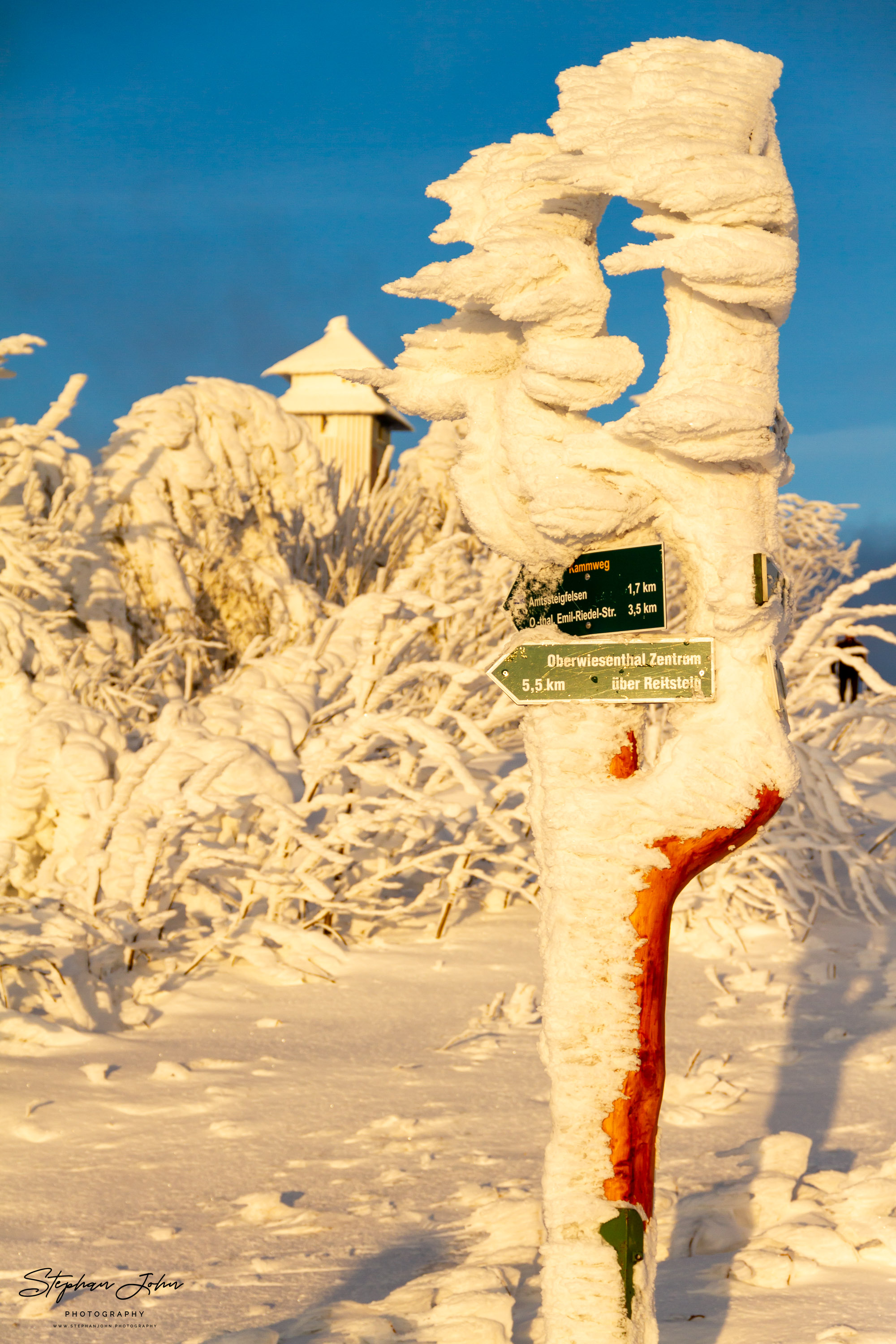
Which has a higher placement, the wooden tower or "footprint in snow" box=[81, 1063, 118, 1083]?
the wooden tower

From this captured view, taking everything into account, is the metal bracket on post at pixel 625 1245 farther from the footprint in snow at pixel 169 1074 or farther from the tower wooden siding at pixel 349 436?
the tower wooden siding at pixel 349 436

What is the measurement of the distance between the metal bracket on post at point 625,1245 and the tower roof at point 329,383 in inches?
705

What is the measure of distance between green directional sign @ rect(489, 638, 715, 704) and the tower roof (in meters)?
17.4

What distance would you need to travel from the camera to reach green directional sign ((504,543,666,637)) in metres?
2.24

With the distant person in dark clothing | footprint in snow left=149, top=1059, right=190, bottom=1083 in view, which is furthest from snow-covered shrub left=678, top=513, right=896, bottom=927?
the distant person in dark clothing

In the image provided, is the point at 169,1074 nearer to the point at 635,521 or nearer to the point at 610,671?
the point at 610,671

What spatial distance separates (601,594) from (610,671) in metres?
0.17

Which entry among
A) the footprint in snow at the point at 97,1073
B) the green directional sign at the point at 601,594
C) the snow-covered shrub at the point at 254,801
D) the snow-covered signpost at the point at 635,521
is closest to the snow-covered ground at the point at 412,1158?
the footprint in snow at the point at 97,1073

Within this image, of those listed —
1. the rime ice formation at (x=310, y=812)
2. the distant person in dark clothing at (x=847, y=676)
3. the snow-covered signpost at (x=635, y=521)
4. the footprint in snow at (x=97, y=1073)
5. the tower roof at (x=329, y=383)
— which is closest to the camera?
the snow-covered signpost at (x=635, y=521)

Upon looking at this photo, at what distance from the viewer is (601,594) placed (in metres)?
2.34

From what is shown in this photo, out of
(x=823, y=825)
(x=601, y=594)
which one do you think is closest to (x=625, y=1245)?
(x=601, y=594)

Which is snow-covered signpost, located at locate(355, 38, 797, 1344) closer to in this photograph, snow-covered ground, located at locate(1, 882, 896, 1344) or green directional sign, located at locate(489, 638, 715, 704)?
green directional sign, located at locate(489, 638, 715, 704)

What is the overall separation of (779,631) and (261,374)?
20.0 meters

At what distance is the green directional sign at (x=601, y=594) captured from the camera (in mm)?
2244
